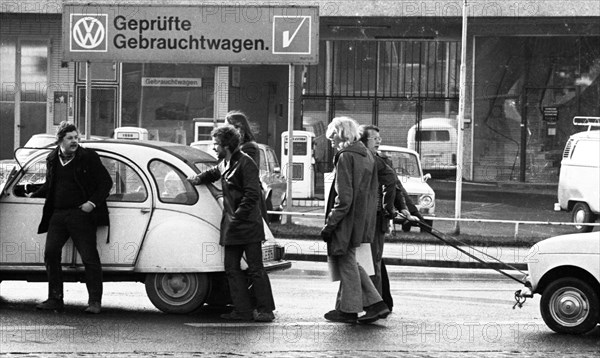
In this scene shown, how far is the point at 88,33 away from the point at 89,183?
36.2 ft

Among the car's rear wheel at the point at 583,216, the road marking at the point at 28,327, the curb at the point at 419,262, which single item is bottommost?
the curb at the point at 419,262

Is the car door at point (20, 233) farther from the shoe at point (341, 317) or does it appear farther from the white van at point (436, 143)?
the white van at point (436, 143)

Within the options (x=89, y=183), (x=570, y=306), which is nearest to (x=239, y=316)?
(x=89, y=183)

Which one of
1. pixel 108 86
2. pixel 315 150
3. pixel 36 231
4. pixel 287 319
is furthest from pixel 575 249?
pixel 108 86

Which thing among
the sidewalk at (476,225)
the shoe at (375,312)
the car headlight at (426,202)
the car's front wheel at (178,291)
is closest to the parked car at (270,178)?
the sidewalk at (476,225)

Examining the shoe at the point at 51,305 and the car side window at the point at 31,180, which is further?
the car side window at the point at 31,180

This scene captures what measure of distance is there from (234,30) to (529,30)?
1489cm

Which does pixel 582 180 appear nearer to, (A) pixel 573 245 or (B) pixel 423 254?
(B) pixel 423 254

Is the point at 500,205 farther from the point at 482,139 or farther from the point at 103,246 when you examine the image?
the point at 103,246

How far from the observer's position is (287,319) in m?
10.5

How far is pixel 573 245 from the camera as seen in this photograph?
991 cm

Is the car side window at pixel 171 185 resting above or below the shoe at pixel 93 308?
above

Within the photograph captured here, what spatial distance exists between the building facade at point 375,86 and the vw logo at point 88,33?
10.9 meters

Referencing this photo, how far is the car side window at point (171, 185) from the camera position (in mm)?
10820
